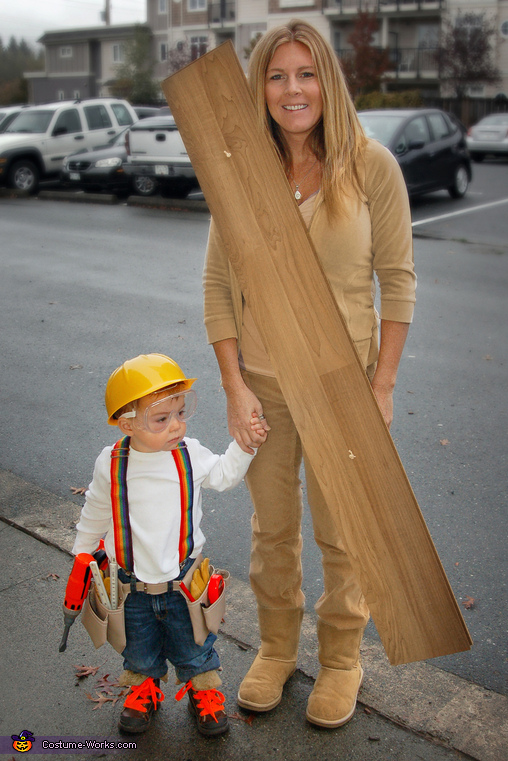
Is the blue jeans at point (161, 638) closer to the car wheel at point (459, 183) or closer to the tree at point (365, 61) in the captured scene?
the car wheel at point (459, 183)

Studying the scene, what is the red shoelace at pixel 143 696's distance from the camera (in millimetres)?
2652

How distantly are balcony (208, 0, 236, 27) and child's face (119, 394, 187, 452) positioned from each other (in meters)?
53.6

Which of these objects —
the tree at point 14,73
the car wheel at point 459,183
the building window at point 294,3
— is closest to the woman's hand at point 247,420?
the car wheel at point 459,183

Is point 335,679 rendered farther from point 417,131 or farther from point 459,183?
point 459,183

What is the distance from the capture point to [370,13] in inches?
1681

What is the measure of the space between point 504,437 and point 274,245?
125 inches

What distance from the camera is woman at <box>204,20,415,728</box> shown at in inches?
94.5

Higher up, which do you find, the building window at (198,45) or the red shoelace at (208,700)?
the red shoelace at (208,700)

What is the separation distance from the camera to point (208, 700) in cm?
264

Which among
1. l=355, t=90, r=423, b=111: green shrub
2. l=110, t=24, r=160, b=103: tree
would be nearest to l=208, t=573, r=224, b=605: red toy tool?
l=355, t=90, r=423, b=111: green shrub

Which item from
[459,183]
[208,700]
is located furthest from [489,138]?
[208,700]

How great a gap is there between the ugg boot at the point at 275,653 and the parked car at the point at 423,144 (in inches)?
458

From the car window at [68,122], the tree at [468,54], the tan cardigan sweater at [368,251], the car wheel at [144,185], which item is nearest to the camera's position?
the tan cardigan sweater at [368,251]

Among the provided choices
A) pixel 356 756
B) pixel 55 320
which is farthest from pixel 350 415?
pixel 55 320
